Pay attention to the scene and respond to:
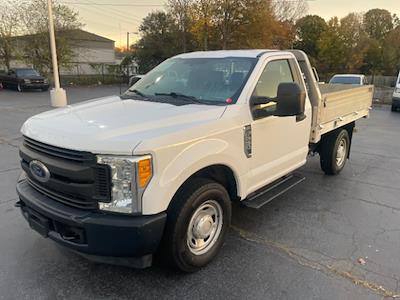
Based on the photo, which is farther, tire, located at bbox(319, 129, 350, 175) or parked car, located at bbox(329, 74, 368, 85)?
parked car, located at bbox(329, 74, 368, 85)

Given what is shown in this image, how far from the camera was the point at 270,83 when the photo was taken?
3893mm

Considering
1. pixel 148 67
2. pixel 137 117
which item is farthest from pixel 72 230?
pixel 148 67

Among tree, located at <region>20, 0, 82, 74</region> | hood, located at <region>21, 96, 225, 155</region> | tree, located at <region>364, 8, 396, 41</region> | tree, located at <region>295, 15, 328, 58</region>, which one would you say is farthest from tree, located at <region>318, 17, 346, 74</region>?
hood, located at <region>21, 96, 225, 155</region>

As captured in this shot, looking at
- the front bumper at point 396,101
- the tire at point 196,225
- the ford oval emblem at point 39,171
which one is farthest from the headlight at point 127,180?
the front bumper at point 396,101

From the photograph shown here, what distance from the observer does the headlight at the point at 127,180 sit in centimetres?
242

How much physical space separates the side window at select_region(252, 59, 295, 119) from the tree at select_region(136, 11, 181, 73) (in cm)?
3269

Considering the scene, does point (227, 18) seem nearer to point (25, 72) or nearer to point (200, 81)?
point (25, 72)

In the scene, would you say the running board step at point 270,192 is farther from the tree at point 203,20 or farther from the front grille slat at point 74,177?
the tree at point 203,20

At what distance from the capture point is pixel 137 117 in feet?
9.62

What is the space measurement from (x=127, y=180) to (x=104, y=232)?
41 centimetres

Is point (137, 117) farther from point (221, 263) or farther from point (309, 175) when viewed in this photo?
point (309, 175)

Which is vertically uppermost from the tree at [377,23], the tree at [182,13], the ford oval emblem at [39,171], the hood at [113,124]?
the tree at [377,23]

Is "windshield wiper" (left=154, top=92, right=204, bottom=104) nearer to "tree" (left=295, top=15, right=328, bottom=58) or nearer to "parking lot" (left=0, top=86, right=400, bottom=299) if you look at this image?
"parking lot" (left=0, top=86, right=400, bottom=299)

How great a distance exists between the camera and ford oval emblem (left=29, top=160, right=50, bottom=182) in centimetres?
278
